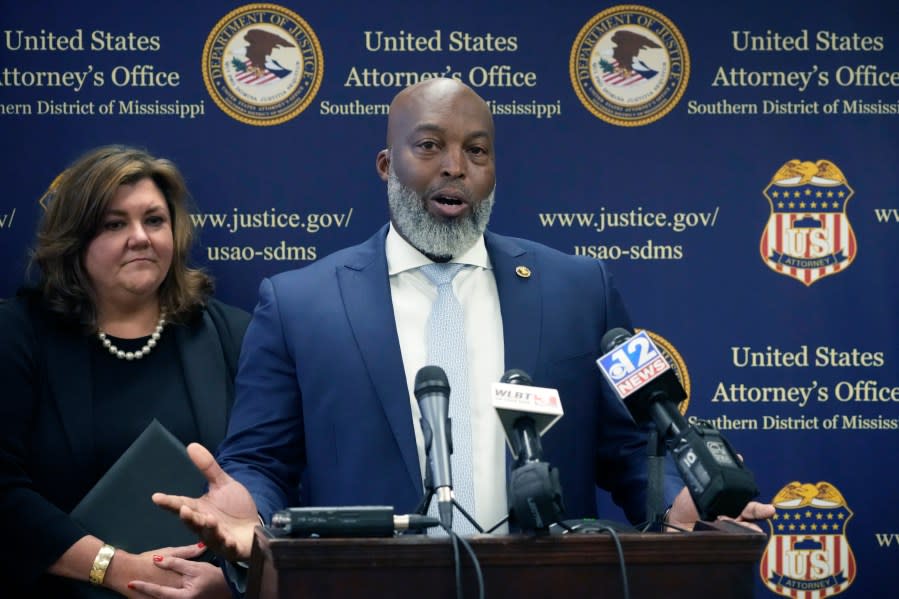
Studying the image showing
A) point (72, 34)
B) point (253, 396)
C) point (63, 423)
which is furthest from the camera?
point (72, 34)

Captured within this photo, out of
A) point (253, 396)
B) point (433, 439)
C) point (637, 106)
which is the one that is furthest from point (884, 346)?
point (433, 439)

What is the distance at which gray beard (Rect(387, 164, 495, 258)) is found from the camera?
2854 mm

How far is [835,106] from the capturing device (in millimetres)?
3834

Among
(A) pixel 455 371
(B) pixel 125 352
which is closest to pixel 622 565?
(A) pixel 455 371

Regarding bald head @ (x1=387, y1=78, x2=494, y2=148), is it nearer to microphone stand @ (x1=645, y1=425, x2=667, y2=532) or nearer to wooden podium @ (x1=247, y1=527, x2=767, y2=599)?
microphone stand @ (x1=645, y1=425, x2=667, y2=532)

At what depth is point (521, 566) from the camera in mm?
1769

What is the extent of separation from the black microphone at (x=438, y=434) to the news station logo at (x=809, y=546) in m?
2.22

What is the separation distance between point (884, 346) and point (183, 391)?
2.25m

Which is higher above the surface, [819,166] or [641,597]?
[819,166]

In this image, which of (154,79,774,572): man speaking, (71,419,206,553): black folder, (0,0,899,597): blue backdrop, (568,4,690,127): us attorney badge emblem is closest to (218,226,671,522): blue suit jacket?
(154,79,774,572): man speaking

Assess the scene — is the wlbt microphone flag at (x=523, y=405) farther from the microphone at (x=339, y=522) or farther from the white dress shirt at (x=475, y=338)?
the white dress shirt at (x=475, y=338)

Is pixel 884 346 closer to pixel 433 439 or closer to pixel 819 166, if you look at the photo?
pixel 819 166

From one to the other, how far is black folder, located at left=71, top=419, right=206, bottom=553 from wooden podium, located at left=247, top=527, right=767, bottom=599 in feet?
4.81

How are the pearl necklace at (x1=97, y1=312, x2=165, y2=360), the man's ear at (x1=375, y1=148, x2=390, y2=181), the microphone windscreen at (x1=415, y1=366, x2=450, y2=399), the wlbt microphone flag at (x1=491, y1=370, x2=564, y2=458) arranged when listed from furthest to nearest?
the pearl necklace at (x1=97, y1=312, x2=165, y2=360), the man's ear at (x1=375, y1=148, x2=390, y2=181), the microphone windscreen at (x1=415, y1=366, x2=450, y2=399), the wlbt microphone flag at (x1=491, y1=370, x2=564, y2=458)
